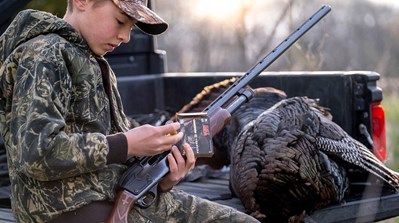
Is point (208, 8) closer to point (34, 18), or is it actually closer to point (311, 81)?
point (311, 81)

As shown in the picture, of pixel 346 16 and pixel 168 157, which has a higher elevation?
pixel 168 157

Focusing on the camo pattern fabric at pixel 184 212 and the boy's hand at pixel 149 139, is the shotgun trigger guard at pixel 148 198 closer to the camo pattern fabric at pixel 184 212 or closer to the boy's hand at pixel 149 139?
the camo pattern fabric at pixel 184 212

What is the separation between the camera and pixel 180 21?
1638cm

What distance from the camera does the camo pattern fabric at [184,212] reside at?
11.7 ft

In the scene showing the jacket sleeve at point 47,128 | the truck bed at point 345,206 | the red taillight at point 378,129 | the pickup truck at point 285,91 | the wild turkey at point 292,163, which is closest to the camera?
the jacket sleeve at point 47,128

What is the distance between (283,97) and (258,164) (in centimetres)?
107

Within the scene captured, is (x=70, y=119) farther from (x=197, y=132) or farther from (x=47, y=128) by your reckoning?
(x=197, y=132)

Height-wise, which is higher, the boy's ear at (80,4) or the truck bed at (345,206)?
the boy's ear at (80,4)

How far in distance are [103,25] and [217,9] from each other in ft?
31.9

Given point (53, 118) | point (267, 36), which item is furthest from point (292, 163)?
point (267, 36)

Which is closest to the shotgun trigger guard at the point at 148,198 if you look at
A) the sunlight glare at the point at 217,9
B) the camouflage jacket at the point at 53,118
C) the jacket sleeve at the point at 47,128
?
the camouflage jacket at the point at 53,118

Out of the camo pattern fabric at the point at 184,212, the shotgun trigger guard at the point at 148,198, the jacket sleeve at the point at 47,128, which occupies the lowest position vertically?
the camo pattern fabric at the point at 184,212

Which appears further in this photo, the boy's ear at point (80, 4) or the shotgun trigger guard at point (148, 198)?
the shotgun trigger guard at point (148, 198)

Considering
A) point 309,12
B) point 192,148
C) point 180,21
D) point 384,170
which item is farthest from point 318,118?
point 180,21
